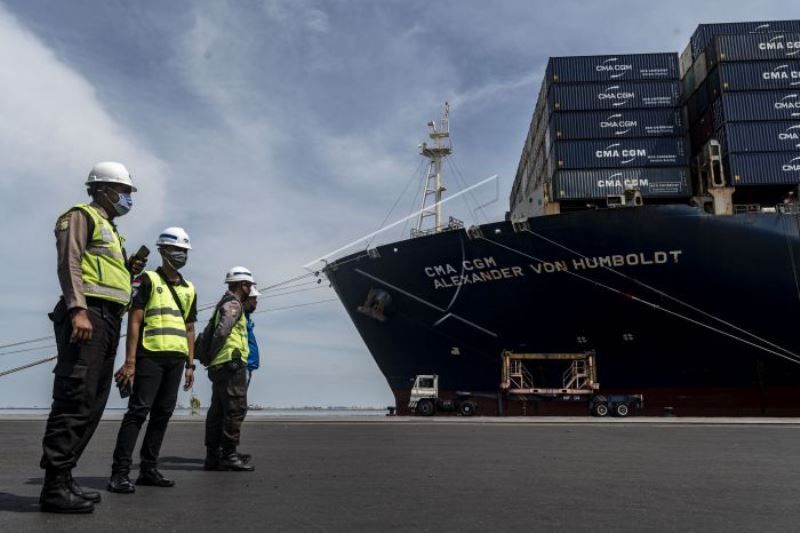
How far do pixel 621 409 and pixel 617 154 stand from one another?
30.5ft

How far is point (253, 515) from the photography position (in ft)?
10.3

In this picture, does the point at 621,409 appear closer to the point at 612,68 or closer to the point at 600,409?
the point at 600,409

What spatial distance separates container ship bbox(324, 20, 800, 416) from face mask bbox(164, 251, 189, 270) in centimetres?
1482

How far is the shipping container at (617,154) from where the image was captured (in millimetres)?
22578

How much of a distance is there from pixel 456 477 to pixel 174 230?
284cm

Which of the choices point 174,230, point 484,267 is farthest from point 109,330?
point 484,267

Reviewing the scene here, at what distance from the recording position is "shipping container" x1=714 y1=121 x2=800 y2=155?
68.4 ft

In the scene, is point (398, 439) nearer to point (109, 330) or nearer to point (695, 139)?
point (109, 330)

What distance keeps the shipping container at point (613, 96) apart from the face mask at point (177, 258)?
69.4ft

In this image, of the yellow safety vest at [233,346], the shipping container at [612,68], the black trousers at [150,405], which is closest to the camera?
the black trousers at [150,405]

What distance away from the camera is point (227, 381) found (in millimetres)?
5617

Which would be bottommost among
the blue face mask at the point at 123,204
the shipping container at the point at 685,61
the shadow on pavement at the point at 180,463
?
the shadow on pavement at the point at 180,463

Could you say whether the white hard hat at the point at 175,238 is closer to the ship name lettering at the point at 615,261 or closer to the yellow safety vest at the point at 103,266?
the yellow safety vest at the point at 103,266

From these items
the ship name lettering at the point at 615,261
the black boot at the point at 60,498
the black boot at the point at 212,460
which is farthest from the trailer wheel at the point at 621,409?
the black boot at the point at 60,498
